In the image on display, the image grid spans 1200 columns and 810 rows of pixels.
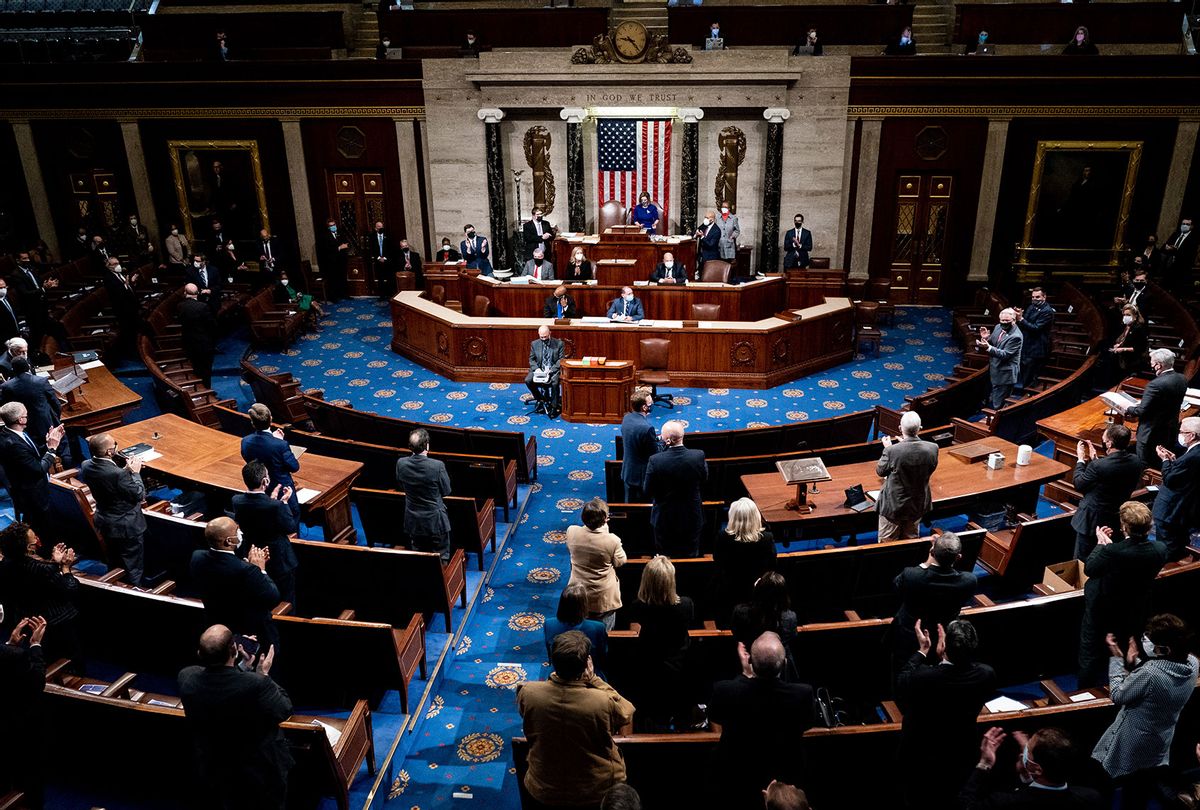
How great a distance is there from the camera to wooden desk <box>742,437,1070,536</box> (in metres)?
6.14

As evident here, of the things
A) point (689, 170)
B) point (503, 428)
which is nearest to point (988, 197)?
point (689, 170)

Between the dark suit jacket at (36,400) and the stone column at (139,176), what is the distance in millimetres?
10480

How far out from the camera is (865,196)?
1538 centimetres

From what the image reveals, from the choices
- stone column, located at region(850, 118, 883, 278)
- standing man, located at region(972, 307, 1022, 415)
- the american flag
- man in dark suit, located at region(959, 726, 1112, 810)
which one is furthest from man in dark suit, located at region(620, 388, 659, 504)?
stone column, located at region(850, 118, 883, 278)

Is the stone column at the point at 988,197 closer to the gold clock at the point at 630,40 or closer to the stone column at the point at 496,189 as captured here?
the gold clock at the point at 630,40

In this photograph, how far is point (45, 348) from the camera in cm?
979

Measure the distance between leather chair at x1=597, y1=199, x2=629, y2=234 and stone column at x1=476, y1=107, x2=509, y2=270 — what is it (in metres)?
1.92

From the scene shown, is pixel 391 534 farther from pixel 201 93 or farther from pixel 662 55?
pixel 201 93

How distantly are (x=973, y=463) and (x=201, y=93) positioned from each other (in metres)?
15.2

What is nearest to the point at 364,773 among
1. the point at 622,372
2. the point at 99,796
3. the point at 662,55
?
the point at 99,796

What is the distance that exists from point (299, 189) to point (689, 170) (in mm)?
7598

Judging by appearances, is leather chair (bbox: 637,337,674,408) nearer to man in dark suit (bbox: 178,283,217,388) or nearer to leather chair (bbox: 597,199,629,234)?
leather chair (bbox: 597,199,629,234)

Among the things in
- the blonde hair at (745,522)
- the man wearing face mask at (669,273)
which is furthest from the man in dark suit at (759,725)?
the man wearing face mask at (669,273)

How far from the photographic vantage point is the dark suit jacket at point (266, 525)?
16.0 feet
